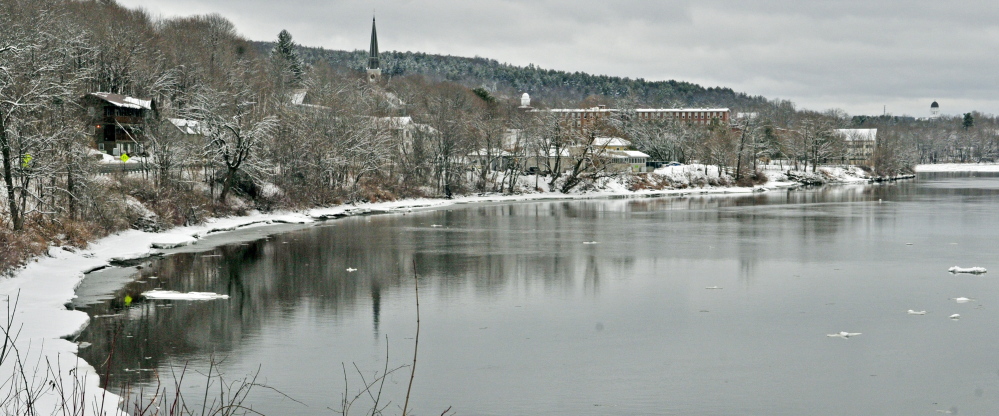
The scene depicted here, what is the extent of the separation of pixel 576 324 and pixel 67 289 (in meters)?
12.2

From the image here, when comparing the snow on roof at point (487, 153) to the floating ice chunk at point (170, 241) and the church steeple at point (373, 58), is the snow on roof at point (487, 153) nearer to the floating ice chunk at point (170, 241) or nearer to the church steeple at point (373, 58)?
the floating ice chunk at point (170, 241)

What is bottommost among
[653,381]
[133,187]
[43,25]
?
[653,381]

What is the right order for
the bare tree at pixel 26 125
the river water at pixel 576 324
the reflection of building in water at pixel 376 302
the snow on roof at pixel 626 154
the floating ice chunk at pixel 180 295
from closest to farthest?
the river water at pixel 576 324 → the reflection of building in water at pixel 376 302 → the floating ice chunk at pixel 180 295 → the bare tree at pixel 26 125 → the snow on roof at pixel 626 154

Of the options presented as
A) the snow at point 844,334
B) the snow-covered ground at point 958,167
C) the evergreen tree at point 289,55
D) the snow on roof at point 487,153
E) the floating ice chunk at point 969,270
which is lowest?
the snow at point 844,334

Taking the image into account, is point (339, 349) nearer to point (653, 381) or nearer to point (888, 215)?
point (653, 381)

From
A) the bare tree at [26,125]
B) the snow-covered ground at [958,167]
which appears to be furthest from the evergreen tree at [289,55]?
the snow-covered ground at [958,167]

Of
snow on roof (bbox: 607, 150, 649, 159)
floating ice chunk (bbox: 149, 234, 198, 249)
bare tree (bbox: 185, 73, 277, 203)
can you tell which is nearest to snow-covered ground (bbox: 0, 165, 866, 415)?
floating ice chunk (bbox: 149, 234, 198, 249)

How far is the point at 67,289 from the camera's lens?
21250mm

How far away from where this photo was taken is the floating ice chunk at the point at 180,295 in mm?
21091

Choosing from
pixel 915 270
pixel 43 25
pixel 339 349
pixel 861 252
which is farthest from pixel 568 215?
pixel 339 349

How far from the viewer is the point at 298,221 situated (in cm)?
4356

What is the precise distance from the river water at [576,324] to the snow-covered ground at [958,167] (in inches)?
5319

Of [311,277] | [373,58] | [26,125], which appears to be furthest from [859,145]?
[26,125]

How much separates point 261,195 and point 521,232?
15890 mm
